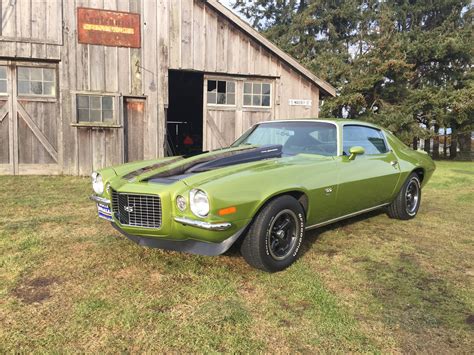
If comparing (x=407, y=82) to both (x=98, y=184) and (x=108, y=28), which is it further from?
(x=98, y=184)

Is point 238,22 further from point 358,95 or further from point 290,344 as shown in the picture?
point 358,95

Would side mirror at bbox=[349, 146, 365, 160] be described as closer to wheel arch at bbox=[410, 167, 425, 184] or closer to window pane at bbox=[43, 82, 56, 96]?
wheel arch at bbox=[410, 167, 425, 184]

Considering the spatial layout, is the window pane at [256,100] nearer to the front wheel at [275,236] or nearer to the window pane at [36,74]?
the window pane at [36,74]

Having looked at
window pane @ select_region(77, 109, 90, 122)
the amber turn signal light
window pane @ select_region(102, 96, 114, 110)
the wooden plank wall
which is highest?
the wooden plank wall

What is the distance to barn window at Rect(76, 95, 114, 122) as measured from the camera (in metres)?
9.56

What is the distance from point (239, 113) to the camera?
10859 millimetres

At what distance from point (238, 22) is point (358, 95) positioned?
11.5m

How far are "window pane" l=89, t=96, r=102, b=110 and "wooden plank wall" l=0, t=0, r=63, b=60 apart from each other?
47.7 inches

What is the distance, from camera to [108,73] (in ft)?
31.5

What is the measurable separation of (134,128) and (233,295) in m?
7.97

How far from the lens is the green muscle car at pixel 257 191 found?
9.66ft

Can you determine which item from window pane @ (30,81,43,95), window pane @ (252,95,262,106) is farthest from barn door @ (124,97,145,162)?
window pane @ (252,95,262,106)

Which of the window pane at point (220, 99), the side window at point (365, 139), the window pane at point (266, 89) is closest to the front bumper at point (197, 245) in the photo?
the side window at point (365, 139)

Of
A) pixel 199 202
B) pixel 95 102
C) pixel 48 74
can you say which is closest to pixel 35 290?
pixel 199 202
